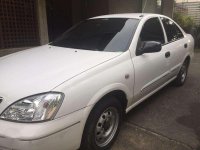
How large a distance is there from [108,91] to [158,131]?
1.24 meters

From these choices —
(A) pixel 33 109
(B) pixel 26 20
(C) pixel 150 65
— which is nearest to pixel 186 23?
(B) pixel 26 20

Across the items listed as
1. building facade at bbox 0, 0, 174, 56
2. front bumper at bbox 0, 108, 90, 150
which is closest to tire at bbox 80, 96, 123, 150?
front bumper at bbox 0, 108, 90, 150

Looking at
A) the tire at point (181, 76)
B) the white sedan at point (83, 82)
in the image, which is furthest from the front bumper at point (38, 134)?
the tire at point (181, 76)

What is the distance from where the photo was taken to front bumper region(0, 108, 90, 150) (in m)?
2.35

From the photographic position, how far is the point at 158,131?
3820 millimetres

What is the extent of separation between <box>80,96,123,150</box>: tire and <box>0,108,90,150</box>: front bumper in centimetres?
33

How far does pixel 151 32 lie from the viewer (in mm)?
4336

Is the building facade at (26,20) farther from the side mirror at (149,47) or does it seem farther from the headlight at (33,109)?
the headlight at (33,109)

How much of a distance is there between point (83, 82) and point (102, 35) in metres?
1.40

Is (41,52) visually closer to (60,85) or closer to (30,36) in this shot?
(60,85)

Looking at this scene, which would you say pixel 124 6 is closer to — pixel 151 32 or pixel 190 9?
pixel 190 9

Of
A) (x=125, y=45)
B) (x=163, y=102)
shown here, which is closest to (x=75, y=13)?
(x=163, y=102)

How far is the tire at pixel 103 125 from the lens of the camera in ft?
9.47

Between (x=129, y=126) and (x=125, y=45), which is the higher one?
(x=125, y=45)
